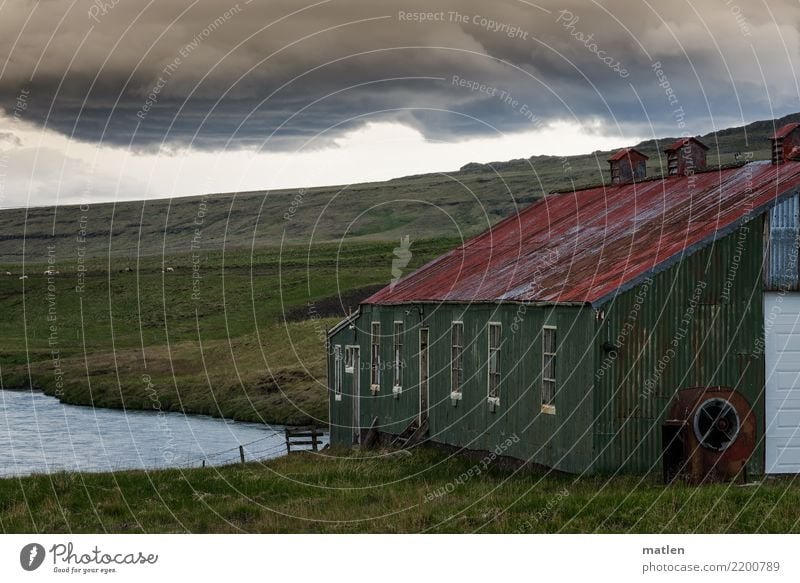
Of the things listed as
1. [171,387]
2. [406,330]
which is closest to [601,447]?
[406,330]

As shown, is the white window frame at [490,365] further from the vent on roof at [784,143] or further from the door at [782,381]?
the vent on roof at [784,143]

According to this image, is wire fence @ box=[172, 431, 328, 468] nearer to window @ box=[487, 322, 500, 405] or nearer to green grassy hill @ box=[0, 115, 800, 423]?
green grassy hill @ box=[0, 115, 800, 423]

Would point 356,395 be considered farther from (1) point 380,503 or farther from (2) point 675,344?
(1) point 380,503

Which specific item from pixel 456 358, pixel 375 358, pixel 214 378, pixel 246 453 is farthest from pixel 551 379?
pixel 214 378

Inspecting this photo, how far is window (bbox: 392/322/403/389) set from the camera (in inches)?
1355

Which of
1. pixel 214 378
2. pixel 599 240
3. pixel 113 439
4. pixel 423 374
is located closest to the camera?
pixel 599 240

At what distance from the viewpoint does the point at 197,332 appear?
96.8 m

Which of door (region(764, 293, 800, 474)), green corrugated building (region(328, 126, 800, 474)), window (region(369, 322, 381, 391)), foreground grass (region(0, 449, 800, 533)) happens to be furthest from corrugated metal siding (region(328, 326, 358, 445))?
door (region(764, 293, 800, 474))

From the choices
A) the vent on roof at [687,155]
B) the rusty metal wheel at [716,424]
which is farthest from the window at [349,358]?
the rusty metal wheel at [716,424]

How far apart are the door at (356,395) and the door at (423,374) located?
18.4ft

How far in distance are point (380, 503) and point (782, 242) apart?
33.3 ft

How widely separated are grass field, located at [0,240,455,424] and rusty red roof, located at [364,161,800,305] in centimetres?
1478

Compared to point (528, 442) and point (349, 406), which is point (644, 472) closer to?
point (528, 442)

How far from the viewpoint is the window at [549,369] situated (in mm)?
25000
